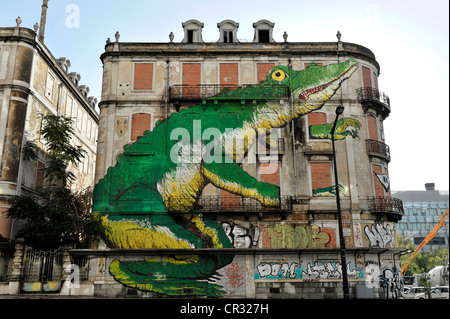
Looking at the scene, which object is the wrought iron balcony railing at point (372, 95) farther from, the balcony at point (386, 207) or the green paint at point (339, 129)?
the balcony at point (386, 207)

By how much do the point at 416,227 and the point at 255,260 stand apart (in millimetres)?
84671

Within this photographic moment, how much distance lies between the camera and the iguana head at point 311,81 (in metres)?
28.8

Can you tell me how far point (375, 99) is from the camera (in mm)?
29062

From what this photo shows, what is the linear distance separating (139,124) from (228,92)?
664 cm

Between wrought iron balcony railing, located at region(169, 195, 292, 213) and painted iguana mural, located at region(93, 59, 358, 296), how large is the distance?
161 millimetres

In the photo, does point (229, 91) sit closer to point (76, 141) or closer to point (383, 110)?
point (383, 110)

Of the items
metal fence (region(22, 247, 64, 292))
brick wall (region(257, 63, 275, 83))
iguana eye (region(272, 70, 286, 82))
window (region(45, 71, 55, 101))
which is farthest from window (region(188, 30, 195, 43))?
metal fence (region(22, 247, 64, 292))

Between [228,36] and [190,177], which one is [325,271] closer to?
[190,177]

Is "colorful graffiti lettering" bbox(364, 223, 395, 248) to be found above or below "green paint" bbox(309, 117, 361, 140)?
below

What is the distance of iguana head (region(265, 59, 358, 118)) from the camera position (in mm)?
28750

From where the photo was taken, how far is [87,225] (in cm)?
2519

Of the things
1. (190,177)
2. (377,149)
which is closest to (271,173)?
(190,177)

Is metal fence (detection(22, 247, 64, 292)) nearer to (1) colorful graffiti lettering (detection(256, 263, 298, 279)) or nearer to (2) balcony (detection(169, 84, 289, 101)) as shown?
(1) colorful graffiti lettering (detection(256, 263, 298, 279))
